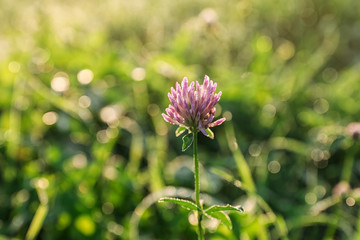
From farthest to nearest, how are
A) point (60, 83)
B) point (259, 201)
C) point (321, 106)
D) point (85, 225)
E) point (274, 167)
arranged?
point (321, 106) → point (60, 83) → point (274, 167) → point (85, 225) → point (259, 201)

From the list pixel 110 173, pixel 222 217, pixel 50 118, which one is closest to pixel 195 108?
pixel 222 217

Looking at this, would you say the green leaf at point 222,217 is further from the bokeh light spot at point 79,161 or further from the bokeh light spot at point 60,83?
the bokeh light spot at point 60,83

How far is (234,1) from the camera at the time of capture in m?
3.91

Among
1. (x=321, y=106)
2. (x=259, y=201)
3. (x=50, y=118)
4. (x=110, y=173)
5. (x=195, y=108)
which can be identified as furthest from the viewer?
(x=321, y=106)

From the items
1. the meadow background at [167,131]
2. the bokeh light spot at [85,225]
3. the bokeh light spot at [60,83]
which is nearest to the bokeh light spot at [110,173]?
the meadow background at [167,131]

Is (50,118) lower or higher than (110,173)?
higher

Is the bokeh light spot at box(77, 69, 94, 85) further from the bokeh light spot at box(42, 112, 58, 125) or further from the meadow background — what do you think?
the bokeh light spot at box(42, 112, 58, 125)

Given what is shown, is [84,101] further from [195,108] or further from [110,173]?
[195,108]

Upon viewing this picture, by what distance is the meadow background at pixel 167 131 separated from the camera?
179 centimetres

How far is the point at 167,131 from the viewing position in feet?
7.71

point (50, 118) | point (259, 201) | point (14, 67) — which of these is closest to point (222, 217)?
point (259, 201)

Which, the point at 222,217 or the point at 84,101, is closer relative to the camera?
the point at 222,217

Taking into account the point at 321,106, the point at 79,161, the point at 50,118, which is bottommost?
the point at 79,161

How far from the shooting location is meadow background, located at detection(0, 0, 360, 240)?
1.79 metres
